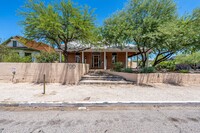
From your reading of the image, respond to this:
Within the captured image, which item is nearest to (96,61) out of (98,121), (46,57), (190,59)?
(46,57)

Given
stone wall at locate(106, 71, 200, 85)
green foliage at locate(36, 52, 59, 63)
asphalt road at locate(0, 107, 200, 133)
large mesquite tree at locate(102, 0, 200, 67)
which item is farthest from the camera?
green foliage at locate(36, 52, 59, 63)

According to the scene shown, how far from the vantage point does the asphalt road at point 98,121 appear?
3.25 meters

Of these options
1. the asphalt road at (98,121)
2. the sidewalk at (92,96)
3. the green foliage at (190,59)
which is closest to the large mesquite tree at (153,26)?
the sidewalk at (92,96)

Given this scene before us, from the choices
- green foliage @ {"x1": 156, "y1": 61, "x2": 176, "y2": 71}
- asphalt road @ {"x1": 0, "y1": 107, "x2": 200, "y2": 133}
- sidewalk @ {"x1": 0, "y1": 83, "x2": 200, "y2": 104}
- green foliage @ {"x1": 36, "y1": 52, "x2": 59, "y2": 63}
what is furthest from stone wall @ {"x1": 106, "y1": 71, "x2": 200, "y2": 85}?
green foliage @ {"x1": 36, "y1": 52, "x2": 59, "y2": 63}

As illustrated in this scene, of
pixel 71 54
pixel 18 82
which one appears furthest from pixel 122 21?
pixel 71 54

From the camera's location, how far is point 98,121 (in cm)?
375

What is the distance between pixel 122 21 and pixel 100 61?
31.7 feet

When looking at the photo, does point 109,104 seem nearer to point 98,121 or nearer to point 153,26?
point 98,121

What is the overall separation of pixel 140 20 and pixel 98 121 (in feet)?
30.5

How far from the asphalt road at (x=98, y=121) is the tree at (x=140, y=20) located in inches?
261

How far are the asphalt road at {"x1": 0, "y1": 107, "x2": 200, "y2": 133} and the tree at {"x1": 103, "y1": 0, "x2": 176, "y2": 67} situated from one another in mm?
6632

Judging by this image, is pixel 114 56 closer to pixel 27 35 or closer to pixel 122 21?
pixel 122 21

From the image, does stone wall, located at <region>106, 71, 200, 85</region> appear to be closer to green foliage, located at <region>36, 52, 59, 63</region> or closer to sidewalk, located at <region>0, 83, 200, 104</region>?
sidewalk, located at <region>0, 83, 200, 104</region>

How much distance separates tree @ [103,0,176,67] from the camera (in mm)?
9680
